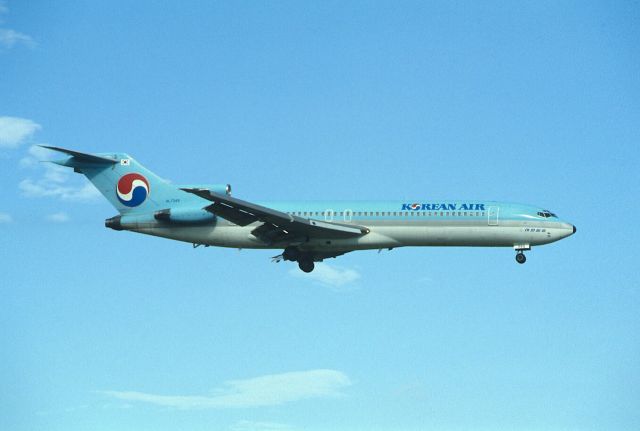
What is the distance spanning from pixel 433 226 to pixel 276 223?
766 cm

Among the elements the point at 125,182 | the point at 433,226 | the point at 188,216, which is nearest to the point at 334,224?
the point at 433,226

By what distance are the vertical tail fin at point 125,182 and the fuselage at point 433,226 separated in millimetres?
3697

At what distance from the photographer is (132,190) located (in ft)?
156

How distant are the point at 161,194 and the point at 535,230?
19397 mm

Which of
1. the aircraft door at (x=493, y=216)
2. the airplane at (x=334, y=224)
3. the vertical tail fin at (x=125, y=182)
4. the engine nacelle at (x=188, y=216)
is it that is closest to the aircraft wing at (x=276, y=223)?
the airplane at (x=334, y=224)

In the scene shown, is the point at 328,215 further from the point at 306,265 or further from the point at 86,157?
the point at 86,157

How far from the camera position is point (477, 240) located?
1719 inches

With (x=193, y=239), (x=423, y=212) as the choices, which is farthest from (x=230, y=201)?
(x=423, y=212)

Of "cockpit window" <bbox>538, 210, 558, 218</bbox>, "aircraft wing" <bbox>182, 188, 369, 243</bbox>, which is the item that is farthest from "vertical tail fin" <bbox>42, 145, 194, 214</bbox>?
"cockpit window" <bbox>538, 210, 558, 218</bbox>

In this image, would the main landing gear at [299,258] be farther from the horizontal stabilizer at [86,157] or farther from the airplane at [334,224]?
the horizontal stabilizer at [86,157]

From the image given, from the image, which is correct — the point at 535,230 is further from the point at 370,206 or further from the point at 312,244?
the point at 312,244

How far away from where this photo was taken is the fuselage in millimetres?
43469

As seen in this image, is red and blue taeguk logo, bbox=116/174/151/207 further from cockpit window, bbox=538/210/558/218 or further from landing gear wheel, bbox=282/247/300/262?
cockpit window, bbox=538/210/558/218

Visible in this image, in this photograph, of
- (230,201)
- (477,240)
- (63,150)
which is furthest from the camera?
(63,150)
